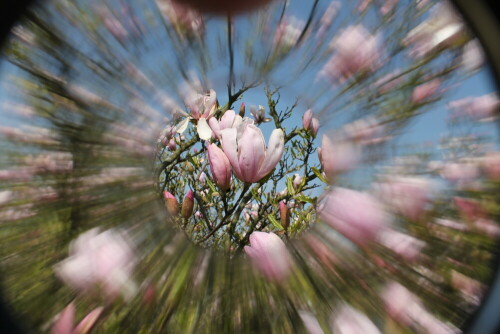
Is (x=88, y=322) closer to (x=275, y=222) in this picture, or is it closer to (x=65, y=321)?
(x=65, y=321)

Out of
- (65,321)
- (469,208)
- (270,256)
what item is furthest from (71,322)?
(469,208)

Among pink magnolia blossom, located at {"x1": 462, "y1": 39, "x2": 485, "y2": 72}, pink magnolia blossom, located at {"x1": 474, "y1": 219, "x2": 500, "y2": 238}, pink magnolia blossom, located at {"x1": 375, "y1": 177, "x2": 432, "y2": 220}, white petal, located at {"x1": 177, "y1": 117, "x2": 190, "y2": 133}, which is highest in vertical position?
white petal, located at {"x1": 177, "y1": 117, "x2": 190, "y2": 133}

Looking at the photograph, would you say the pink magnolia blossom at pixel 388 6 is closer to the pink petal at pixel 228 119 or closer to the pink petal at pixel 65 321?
the pink petal at pixel 228 119

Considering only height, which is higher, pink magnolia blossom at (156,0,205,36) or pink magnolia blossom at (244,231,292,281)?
pink magnolia blossom at (156,0,205,36)

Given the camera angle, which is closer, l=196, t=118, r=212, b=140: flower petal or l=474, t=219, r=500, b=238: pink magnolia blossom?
l=474, t=219, r=500, b=238: pink magnolia blossom

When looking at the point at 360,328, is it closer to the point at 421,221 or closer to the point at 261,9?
the point at 421,221

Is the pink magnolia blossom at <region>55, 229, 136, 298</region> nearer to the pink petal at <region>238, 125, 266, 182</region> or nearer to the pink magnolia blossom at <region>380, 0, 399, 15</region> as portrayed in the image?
the pink petal at <region>238, 125, 266, 182</region>

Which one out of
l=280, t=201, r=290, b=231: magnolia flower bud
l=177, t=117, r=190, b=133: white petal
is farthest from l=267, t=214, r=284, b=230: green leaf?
l=177, t=117, r=190, b=133: white petal
